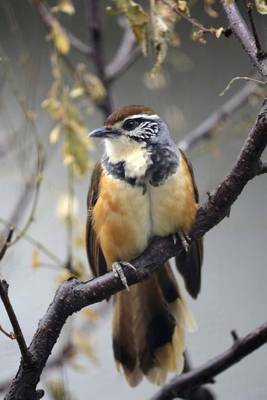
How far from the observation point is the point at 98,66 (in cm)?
289

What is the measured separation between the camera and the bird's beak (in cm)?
229

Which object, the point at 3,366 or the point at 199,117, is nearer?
the point at 3,366

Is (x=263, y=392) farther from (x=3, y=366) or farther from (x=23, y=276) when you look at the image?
(x=23, y=276)

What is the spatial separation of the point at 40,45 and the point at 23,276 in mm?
1020

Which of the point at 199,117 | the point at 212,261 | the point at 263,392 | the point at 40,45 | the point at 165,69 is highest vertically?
the point at 40,45

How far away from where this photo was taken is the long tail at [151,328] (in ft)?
7.54

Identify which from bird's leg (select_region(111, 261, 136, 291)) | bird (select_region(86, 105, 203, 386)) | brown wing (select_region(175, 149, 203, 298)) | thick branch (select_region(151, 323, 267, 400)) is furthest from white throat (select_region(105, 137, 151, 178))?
thick branch (select_region(151, 323, 267, 400))

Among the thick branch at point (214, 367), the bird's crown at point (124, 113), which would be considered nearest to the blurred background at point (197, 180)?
the bird's crown at point (124, 113)

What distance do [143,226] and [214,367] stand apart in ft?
1.43

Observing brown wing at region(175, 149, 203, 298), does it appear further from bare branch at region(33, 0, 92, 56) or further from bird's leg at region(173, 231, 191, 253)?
bare branch at region(33, 0, 92, 56)

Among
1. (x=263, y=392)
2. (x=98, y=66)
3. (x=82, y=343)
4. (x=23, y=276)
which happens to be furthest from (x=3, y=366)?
(x=98, y=66)

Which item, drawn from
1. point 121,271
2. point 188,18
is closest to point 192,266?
point 121,271

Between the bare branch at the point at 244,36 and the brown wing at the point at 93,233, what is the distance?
689 mm

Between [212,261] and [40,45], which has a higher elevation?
→ [40,45]
